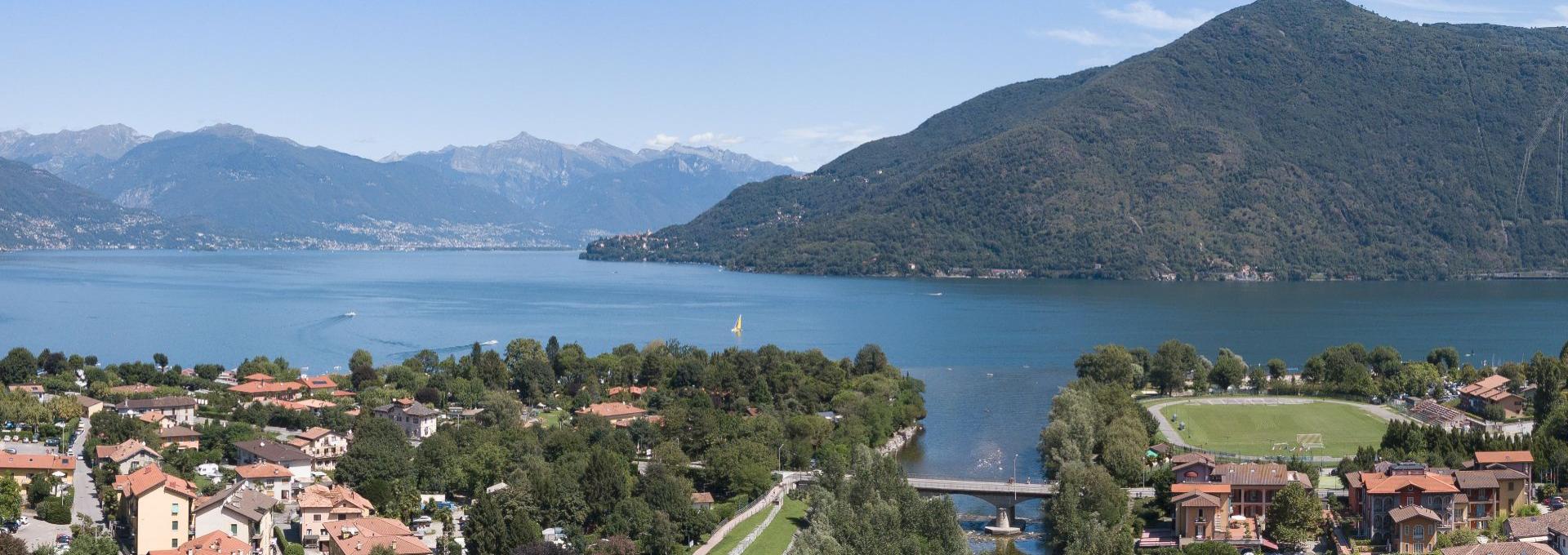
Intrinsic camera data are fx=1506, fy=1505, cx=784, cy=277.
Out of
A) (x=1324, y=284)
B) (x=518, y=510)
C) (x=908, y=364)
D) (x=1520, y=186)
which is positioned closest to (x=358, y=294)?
(x=908, y=364)

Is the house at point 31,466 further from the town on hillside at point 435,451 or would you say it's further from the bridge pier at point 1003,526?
the bridge pier at point 1003,526

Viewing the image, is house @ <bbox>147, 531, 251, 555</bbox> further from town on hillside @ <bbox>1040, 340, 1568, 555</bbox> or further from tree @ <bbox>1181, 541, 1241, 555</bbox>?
tree @ <bbox>1181, 541, 1241, 555</bbox>

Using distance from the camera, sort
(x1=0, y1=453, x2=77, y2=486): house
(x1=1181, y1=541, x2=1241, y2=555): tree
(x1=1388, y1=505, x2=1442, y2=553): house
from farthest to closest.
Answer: (x1=0, y1=453, x2=77, y2=486): house, (x1=1388, y1=505, x2=1442, y2=553): house, (x1=1181, y1=541, x2=1241, y2=555): tree

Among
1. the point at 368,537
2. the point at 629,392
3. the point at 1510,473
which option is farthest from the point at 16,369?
the point at 1510,473

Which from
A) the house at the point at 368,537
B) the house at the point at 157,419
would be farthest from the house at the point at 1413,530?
the house at the point at 157,419

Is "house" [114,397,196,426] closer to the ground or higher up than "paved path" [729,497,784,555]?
higher up

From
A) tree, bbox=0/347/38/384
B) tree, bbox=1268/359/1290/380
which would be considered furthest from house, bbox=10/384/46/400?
tree, bbox=1268/359/1290/380

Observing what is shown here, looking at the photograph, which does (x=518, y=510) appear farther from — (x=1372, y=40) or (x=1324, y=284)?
(x=1372, y=40)
